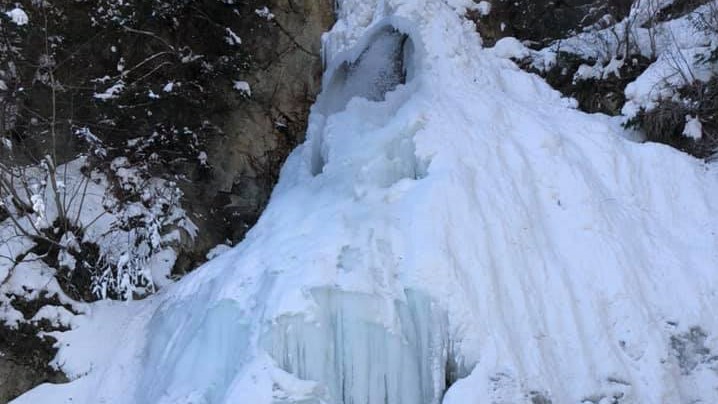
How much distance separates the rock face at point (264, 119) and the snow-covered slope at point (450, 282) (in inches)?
58.9

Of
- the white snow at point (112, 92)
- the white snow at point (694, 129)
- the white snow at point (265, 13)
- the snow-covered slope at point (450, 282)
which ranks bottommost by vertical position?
the snow-covered slope at point (450, 282)

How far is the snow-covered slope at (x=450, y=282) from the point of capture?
3.36 metres

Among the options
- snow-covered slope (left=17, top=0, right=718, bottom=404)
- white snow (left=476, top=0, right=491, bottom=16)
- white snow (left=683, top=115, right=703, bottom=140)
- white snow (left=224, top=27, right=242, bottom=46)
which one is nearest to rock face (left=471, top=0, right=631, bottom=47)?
white snow (left=476, top=0, right=491, bottom=16)

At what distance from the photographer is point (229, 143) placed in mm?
6379

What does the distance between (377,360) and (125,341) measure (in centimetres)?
226

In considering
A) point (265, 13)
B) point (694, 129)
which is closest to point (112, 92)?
point (265, 13)

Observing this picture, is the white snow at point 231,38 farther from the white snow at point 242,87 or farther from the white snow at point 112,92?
the white snow at point 112,92

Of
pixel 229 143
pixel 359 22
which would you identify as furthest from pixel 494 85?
pixel 229 143

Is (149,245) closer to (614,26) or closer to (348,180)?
(348,180)

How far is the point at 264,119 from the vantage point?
259 inches

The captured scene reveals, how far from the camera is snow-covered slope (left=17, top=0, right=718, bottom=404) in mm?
3355

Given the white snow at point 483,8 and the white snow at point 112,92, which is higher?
the white snow at point 483,8

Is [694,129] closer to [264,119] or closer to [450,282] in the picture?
[450,282]

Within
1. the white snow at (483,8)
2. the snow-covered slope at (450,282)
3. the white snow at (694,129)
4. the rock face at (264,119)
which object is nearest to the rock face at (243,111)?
the rock face at (264,119)
